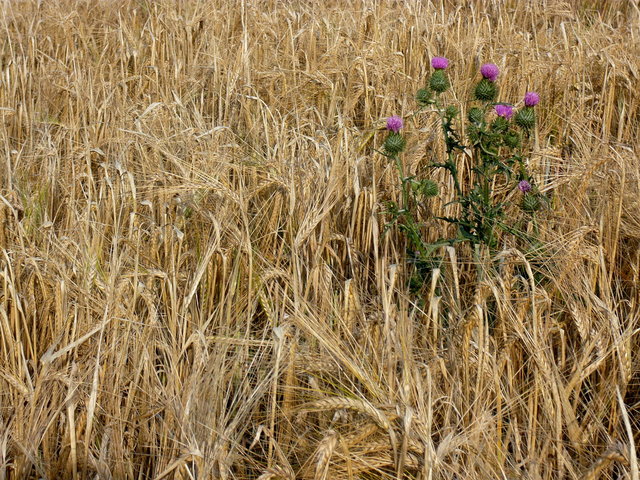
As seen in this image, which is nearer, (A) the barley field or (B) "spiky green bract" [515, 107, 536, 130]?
(A) the barley field

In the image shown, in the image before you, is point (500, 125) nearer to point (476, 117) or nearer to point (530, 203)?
Result: point (476, 117)

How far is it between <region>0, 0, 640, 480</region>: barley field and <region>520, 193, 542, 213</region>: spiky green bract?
2.4 inches

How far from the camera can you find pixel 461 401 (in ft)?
5.41

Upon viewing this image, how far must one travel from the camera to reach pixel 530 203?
210cm

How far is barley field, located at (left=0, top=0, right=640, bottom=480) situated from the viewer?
1544mm

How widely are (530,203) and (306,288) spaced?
0.67 metres

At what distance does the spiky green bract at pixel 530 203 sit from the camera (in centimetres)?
210

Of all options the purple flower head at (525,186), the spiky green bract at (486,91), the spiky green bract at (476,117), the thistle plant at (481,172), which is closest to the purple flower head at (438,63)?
the thistle plant at (481,172)

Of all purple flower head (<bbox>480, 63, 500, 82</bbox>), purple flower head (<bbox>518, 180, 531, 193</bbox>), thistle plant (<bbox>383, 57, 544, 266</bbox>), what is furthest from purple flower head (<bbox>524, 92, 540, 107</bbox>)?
purple flower head (<bbox>518, 180, 531, 193</bbox>)

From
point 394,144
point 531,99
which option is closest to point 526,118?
point 531,99

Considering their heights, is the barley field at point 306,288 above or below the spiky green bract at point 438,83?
below

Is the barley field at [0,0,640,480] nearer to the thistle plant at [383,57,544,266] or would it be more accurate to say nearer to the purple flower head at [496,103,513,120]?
the thistle plant at [383,57,544,266]

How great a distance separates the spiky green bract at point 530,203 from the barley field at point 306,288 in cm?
6

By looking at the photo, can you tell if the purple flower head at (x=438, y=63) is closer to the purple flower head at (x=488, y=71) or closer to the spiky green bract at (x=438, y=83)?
the spiky green bract at (x=438, y=83)
